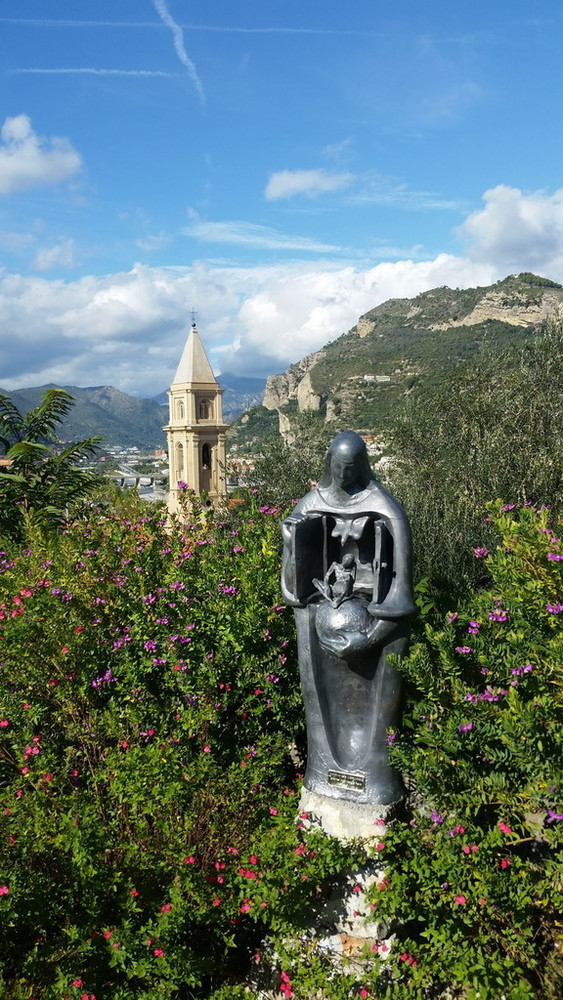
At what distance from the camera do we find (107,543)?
7.20 metres

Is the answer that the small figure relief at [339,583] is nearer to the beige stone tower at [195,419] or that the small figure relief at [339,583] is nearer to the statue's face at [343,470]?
the statue's face at [343,470]

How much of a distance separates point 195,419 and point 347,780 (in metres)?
34.7

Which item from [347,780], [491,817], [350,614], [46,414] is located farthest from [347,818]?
[46,414]

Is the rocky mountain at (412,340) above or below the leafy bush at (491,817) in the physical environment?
above

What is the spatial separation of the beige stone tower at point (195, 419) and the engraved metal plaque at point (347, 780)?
32886 mm

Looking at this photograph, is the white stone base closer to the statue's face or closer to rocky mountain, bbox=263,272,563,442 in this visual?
the statue's face

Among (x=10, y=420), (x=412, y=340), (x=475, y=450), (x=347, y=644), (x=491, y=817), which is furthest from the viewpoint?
(x=412, y=340)

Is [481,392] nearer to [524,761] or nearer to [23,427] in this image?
[23,427]

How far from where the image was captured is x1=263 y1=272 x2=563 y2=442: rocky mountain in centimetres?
6719

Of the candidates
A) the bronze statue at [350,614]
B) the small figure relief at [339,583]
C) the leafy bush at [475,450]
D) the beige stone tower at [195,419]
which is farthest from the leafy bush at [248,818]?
the beige stone tower at [195,419]

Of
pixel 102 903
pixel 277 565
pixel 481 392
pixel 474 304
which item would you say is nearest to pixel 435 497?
pixel 481 392

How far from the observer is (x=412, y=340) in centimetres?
9019

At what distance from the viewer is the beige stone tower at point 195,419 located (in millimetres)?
37562

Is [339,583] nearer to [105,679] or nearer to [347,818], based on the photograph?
[347,818]
